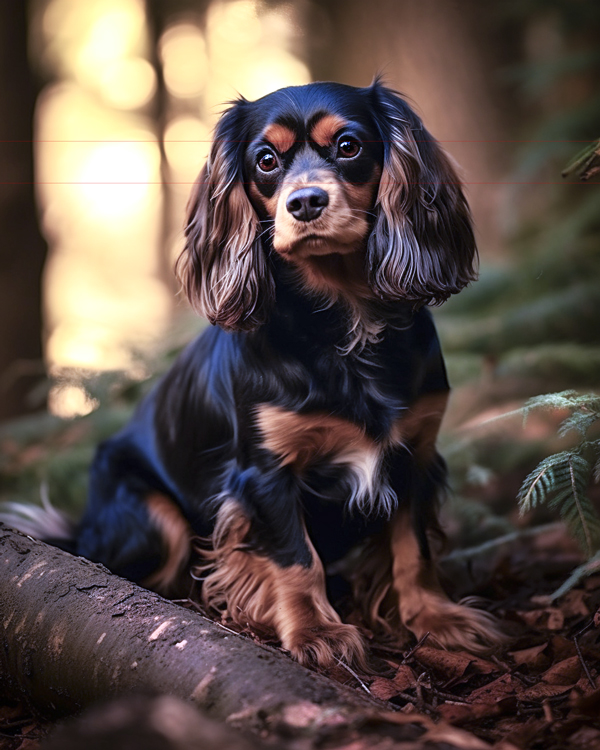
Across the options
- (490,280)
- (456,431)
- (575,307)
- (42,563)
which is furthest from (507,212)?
(42,563)

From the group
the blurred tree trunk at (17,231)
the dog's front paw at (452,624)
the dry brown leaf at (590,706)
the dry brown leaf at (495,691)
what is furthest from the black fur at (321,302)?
the blurred tree trunk at (17,231)

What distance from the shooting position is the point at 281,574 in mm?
2170

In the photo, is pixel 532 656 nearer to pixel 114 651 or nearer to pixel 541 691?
pixel 541 691

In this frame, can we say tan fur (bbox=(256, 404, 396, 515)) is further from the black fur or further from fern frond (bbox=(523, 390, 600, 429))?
fern frond (bbox=(523, 390, 600, 429))

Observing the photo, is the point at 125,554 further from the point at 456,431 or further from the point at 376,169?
the point at 456,431

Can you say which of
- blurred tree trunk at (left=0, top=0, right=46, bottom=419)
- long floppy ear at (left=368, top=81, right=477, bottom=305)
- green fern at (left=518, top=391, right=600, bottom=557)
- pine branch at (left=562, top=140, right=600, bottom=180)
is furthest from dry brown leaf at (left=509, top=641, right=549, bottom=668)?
blurred tree trunk at (left=0, top=0, right=46, bottom=419)

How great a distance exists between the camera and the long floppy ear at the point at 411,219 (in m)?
2.06

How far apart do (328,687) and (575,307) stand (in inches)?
122

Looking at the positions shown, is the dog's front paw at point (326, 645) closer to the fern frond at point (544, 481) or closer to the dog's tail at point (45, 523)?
the fern frond at point (544, 481)

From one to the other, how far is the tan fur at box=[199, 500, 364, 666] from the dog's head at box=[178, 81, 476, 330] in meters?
0.67

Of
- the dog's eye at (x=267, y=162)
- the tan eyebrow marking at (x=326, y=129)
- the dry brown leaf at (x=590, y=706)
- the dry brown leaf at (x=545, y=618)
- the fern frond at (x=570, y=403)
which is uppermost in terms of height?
the tan eyebrow marking at (x=326, y=129)

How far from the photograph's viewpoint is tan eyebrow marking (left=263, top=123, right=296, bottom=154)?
6.53ft

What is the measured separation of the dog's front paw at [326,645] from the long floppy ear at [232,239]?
0.89 m

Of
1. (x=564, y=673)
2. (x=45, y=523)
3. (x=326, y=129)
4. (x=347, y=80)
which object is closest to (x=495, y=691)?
(x=564, y=673)
